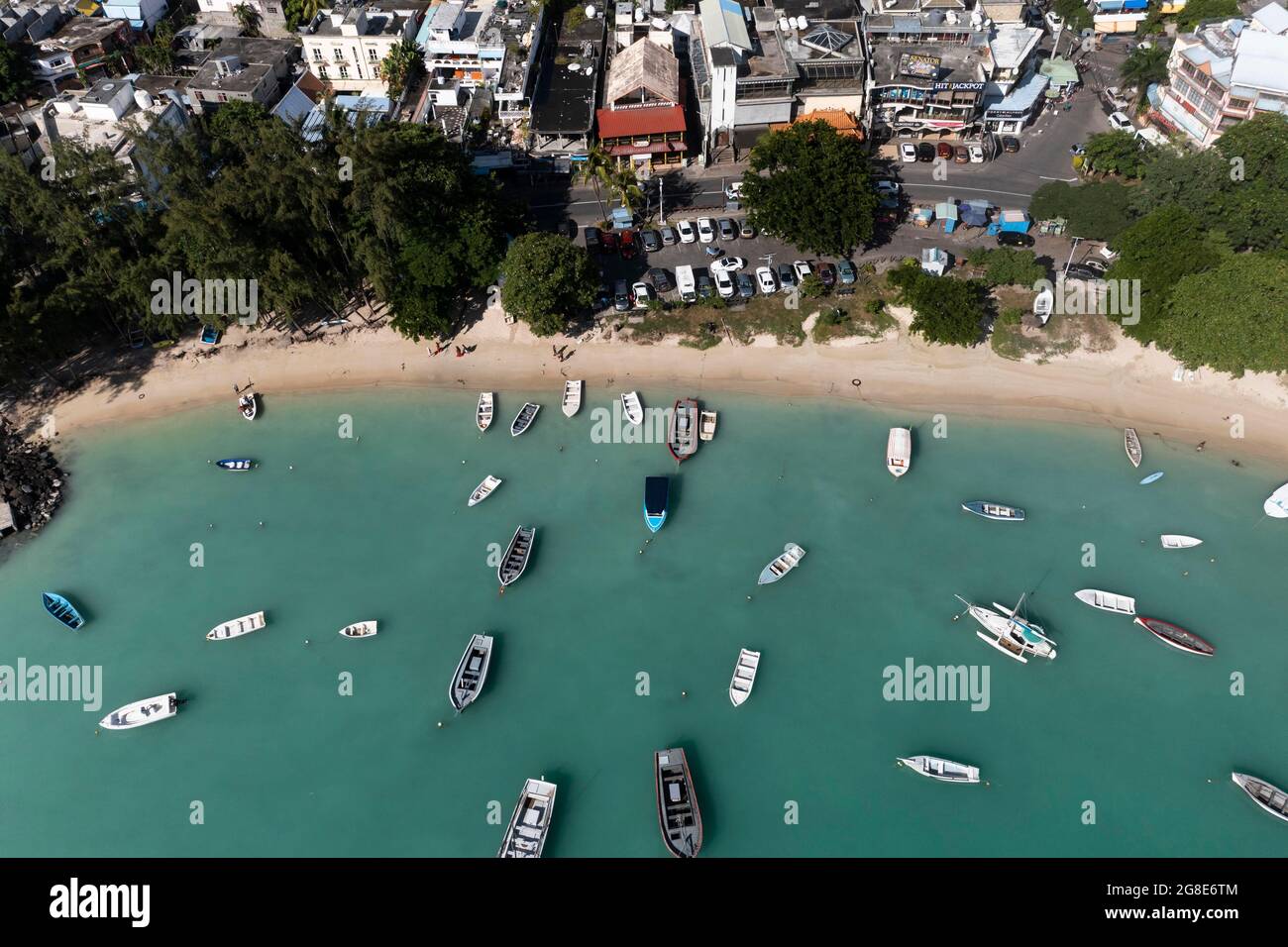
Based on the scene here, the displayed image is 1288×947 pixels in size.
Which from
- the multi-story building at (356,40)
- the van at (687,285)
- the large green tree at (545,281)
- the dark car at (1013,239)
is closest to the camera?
the large green tree at (545,281)

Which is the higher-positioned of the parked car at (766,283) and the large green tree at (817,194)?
the large green tree at (817,194)

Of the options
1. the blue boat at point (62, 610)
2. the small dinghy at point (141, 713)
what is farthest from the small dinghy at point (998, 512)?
the blue boat at point (62, 610)

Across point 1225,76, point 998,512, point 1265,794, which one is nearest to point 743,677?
point 998,512

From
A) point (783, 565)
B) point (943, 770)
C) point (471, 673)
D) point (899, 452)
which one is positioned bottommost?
point (943, 770)

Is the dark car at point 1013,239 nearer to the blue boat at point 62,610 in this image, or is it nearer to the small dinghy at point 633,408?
the small dinghy at point 633,408

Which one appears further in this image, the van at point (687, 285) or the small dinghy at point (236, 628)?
the van at point (687, 285)

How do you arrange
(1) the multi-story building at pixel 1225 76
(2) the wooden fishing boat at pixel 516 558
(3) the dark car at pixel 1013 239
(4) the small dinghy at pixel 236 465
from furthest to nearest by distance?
(3) the dark car at pixel 1013 239 < (1) the multi-story building at pixel 1225 76 < (4) the small dinghy at pixel 236 465 < (2) the wooden fishing boat at pixel 516 558

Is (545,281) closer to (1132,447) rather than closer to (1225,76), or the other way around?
(1132,447)
